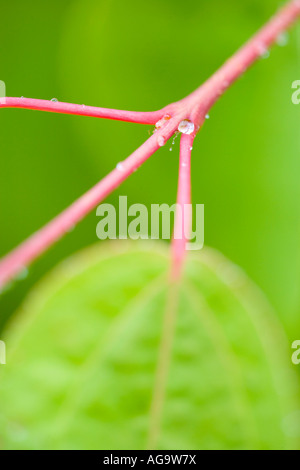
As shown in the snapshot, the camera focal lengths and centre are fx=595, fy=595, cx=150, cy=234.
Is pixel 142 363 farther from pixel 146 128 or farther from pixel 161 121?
pixel 146 128

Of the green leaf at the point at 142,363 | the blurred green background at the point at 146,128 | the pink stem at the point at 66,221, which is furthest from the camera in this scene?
the blurred green background at the point at 146,128

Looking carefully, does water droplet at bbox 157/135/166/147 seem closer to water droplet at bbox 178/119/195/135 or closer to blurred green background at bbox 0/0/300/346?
water droplet at bbox 178/119/195/135

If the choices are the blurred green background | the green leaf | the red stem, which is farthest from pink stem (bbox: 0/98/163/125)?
the blurred green background

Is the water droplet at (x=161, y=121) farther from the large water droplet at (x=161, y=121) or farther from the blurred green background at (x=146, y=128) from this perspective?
the blurred green background at (x=146, y=128)

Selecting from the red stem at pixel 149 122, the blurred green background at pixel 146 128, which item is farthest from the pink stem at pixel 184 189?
the blurred green background at pixel 146 128

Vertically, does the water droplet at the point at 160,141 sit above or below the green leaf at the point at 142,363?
above
